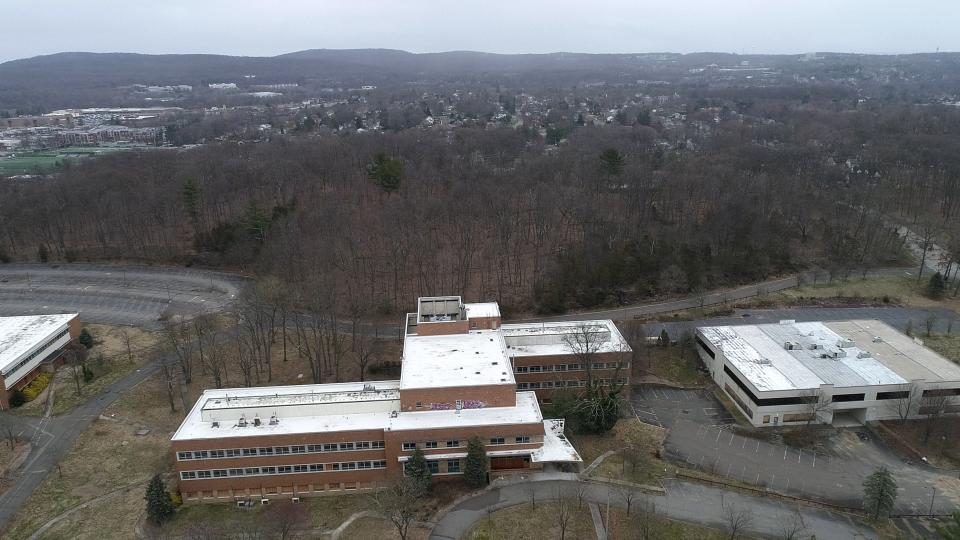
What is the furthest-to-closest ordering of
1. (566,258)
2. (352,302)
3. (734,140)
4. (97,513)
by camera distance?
(734,140)
(566,258)
(352,302)
(97,513)

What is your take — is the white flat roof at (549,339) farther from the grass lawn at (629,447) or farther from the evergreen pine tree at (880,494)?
Result: the evergreen pine tree at (880,494)

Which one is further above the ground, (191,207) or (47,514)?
(191,207)

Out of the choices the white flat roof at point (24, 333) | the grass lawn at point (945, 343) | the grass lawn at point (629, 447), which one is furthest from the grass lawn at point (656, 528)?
the white flat roof at point (24, 333)

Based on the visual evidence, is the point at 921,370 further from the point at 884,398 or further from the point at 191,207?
the point at 191,207

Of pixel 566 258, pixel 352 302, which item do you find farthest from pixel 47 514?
pixel 566 258

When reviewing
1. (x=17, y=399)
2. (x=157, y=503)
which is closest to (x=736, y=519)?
(x=157, y=503)
